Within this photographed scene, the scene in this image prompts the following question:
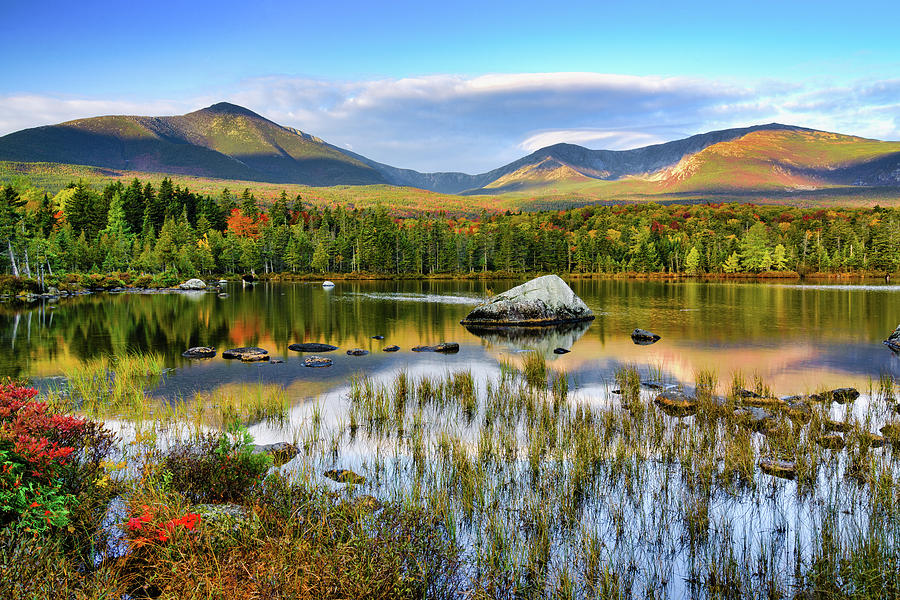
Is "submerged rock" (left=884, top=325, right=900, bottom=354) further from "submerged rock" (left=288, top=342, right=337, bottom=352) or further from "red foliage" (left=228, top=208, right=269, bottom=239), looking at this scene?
"red foliage" (left=228, top=208, right=269, bottom=239)

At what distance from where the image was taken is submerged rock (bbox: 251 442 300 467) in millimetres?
7810

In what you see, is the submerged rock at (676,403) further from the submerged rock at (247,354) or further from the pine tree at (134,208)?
the pine tree at (134,208)

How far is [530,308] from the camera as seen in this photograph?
1110 inches

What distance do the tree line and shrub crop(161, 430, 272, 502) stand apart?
3154 inches

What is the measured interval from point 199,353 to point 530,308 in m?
16.5

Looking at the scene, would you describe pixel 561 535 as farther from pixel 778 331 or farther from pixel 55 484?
pixel 778 331

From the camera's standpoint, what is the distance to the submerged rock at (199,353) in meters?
18.2

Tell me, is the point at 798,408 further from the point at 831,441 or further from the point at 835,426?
the point at 831,441

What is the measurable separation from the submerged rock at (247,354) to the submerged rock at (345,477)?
36.5 ft

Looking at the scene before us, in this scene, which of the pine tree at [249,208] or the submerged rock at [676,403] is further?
the pine tree at [249,208]

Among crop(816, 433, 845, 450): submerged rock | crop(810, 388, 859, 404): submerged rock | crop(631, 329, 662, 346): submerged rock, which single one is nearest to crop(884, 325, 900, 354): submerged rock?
crop(631, 329, 662, 346): submerged rock

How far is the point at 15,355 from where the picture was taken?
718 inches

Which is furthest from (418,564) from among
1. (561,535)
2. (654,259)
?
(654,259)

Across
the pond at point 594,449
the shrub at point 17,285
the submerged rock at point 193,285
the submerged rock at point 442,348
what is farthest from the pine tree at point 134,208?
the submerged rock at point 442,348
